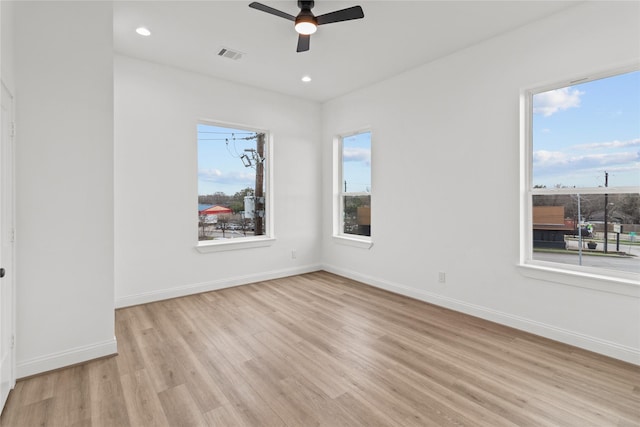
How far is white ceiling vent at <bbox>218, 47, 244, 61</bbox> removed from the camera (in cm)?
354

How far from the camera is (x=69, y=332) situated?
245cm

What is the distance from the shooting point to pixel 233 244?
462 cm

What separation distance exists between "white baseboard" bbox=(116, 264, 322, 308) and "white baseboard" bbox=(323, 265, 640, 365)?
1.46 m

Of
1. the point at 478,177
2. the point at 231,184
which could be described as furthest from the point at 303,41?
the point at 231,184

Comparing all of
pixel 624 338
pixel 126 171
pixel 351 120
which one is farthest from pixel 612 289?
pixel 126 171

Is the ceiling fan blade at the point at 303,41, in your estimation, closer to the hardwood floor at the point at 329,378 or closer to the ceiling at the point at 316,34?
the ceiling at the point at 316,34

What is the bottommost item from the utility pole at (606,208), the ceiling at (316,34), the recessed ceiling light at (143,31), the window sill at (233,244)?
the window sill at (233,244)

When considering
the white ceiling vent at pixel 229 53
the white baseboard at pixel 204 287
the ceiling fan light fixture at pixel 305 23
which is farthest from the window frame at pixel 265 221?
the ceiling fan light fixture at pixel 305 23

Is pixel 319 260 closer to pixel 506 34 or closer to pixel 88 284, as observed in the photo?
pixel 88 284

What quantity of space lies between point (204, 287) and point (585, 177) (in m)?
4.48

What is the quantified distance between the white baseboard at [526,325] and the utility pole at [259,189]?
6.70 feet

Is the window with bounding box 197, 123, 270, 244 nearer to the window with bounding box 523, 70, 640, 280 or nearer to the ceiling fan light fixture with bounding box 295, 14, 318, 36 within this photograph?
the ceiling fan light fixture with bounding box 295, 14, 318, 36

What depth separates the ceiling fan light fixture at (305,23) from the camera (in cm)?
263

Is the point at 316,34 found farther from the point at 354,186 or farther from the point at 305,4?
the point at 354,186
